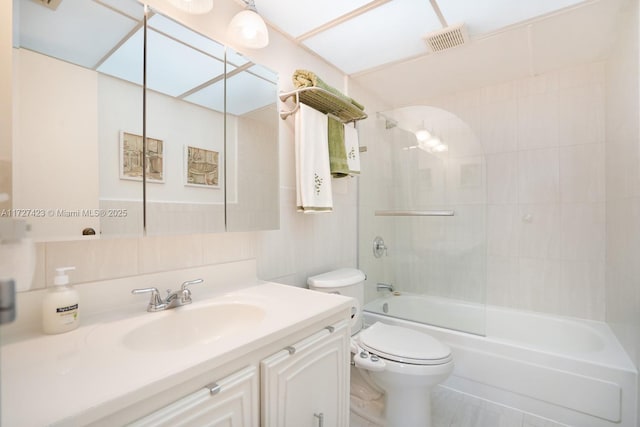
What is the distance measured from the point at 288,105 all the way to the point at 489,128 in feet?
5.64

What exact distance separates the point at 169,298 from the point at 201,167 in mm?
515

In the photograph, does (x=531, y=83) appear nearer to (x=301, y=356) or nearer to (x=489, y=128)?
(x=489, y=128)

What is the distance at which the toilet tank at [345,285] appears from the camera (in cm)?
166

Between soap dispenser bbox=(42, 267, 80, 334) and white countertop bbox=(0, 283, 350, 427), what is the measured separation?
24 millimetres

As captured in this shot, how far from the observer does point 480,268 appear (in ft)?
6.94

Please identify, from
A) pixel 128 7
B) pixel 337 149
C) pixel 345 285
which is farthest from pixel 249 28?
pixel 345 285

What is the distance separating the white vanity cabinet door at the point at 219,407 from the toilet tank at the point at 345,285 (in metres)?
0.86

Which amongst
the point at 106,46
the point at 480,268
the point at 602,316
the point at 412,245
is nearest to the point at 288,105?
the point at 106,46

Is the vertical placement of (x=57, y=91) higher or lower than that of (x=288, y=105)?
lower

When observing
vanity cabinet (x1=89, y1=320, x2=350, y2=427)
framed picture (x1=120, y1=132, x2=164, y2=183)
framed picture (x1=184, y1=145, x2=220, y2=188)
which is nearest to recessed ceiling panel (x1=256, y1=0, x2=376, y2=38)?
framed picture (x1=184, y1=145, x2=220, y2=188)

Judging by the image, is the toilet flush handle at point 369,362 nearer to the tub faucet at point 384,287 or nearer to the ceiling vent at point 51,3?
the tub faucet at point 384,287

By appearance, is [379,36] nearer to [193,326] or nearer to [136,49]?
[136,49]

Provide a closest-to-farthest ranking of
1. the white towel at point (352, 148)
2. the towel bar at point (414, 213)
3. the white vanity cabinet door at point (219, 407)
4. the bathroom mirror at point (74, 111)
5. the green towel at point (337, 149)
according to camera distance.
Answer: the white vanity cabinet door at point (219, 407) → the bathroom mirror at point (74, 111) → the green towel at point (337, 149) → the white towel at point (352, 148) → the towel bar at point (414, 213)

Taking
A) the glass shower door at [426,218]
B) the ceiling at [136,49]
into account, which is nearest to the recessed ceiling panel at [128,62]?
the ceiling at [136,49]
